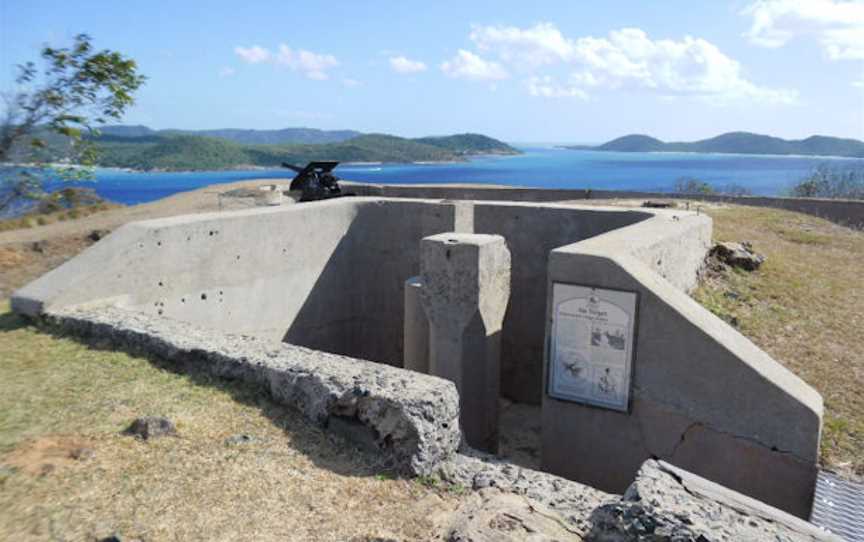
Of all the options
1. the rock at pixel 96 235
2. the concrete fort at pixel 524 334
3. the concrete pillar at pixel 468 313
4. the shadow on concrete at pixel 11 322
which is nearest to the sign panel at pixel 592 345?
the concrete fort at pixel 524 334

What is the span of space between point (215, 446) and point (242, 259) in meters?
4.57

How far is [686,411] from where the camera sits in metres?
6.31

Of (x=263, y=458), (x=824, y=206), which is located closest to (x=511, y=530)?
(x=263, y=458)

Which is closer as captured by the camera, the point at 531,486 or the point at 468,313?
the point at 531,486

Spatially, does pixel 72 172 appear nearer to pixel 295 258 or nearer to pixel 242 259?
pixel 242 259

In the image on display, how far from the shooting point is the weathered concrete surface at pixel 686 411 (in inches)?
229

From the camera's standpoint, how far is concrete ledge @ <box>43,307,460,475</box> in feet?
15.5

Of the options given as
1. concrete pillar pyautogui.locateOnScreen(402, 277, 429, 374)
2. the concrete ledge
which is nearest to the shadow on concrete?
the concrete ledge

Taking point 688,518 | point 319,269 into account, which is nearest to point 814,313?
point 319,269

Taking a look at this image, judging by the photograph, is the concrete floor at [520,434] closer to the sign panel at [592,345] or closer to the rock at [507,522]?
the sign panel at [592,345]

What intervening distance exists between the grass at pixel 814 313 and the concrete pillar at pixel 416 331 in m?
4.18

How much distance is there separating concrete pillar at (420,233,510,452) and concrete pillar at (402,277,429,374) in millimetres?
635

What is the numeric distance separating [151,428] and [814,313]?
9.51 m

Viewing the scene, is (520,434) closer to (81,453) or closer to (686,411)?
(686,411)
